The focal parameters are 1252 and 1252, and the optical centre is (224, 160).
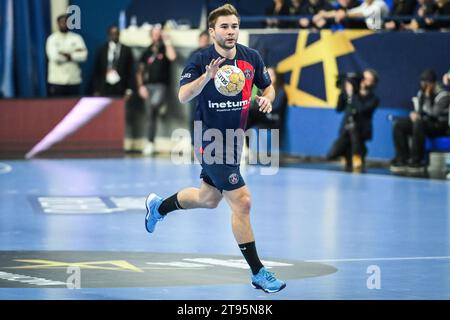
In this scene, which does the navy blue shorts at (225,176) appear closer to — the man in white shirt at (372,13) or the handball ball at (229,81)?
the handball ball at (229,81)

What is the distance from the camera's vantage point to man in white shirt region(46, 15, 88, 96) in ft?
82.8

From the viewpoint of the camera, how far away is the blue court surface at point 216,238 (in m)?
10.8

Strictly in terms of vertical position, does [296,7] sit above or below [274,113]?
above

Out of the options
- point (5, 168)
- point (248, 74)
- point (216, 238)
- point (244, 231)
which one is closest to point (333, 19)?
point (5, 168)

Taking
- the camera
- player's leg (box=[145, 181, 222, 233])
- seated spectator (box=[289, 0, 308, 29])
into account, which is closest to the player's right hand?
player's leg (box=[145, 181, 222, 233])

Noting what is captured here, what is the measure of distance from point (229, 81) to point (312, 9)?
596 inches

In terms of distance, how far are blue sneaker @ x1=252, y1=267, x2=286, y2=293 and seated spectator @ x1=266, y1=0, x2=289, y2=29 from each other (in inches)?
612

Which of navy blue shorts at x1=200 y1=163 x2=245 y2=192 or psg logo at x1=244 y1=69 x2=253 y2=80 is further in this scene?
psg logo at x1=244 y1=69 x2=253 y2=80

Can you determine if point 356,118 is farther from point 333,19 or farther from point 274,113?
point 333,19

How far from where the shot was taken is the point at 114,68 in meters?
26.2

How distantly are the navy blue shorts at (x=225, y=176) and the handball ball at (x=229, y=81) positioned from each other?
63 cm

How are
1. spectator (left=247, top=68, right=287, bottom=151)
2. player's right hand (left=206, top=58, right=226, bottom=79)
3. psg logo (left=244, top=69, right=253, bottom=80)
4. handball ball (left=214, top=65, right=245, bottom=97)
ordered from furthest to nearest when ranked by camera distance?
1. spectator (left=247, top=68, right=287, bottom=151)
2. psg logo (left=244, top=69, right=253, bottom=80)
3. handball ball (left=214, top=65, right=245, bottom=97)
4. player's right hand (left=206, top=58, right=226, bottom=79)

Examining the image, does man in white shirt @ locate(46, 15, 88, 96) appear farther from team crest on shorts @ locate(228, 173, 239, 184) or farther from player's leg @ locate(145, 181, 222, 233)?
team crest on shorts @ locate(228, 173, 239, 184)
